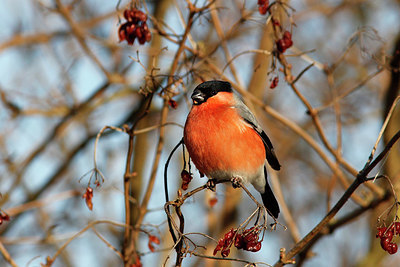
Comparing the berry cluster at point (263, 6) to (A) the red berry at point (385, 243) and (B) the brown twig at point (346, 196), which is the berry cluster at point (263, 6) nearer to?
(B) the brown twig at point (346, 196)

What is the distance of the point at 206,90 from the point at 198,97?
Answer: 8 centimetres

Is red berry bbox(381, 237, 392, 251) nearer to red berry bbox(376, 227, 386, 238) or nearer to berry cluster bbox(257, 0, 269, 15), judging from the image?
red berry bbox(376, 227, 386, 238)

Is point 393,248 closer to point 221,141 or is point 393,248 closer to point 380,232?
point 380,232

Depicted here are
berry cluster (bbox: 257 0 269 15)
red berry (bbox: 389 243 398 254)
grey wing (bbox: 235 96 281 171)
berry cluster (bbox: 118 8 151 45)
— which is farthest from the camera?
grey wing (bbox: 235 96 281 171)

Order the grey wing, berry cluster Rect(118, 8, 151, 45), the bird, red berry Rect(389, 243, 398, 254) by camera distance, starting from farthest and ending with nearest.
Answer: the grey wing → the bird → berry cluster Rect(118, 8, 151, 45) → red berry Rect(389, 243, 398, 254)

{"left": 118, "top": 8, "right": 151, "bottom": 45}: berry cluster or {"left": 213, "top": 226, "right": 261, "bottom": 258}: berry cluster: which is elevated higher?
{"left": 118, "top": 8, "right": 151, "bottom": 45}: berry cluster

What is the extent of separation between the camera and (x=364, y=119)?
5102 mm

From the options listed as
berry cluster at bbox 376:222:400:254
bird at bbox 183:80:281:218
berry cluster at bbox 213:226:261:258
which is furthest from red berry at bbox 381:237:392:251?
bird at bbox 183:80:281:218

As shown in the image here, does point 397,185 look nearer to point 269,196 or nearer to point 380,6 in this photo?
point 269,196

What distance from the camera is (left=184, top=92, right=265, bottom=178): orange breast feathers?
107 inches

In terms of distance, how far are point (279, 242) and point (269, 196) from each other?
2.73 meters

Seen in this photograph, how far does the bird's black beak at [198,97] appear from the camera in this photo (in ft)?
9.56

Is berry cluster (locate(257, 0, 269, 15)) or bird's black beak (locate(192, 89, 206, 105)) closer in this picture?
berry cluster (locate(257, 0, 269, 15))

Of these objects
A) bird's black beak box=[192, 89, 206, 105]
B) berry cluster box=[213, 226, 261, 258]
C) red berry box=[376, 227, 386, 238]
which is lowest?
red berry box=[376, 227, 386, 238]
